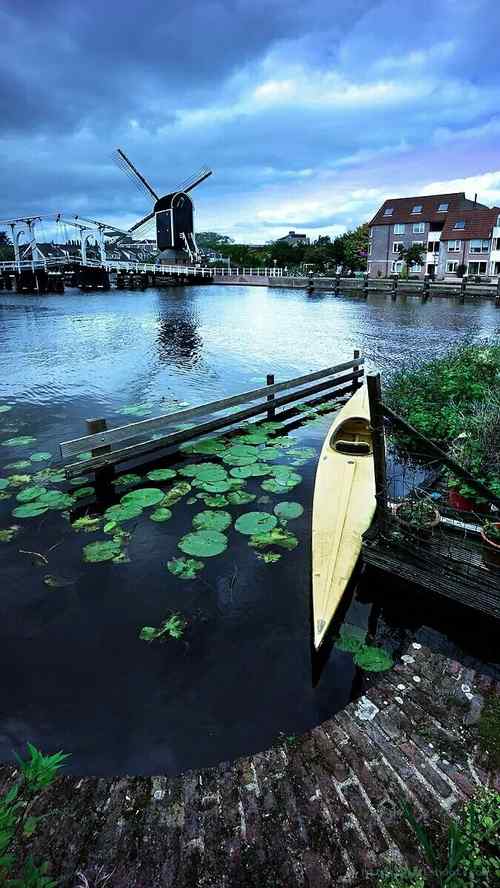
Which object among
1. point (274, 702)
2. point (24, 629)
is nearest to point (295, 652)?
point (274, 702)

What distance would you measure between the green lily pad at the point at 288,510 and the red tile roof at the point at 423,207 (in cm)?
6039

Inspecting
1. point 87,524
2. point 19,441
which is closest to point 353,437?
point 87,524

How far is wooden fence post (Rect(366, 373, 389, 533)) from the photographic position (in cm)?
413

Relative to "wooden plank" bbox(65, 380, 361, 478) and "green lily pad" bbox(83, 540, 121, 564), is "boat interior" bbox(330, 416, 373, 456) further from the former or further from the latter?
"green lily pad" bbox(83, 540, 121, 564)

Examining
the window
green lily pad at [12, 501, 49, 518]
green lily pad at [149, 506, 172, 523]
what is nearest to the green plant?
green lily pad at [149, 506, 172, 523]

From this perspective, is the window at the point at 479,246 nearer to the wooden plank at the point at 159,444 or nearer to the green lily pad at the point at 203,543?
the wooden plank at the point at 159,444

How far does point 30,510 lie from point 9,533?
1.72 feet

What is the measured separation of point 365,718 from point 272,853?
0.99 metres

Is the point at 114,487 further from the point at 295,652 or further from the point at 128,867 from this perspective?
the point at 128,867

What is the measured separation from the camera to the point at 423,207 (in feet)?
188

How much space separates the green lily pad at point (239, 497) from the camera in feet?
22.4

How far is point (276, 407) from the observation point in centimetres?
1177

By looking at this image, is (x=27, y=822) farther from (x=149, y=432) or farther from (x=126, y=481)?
(x=149, y=432)

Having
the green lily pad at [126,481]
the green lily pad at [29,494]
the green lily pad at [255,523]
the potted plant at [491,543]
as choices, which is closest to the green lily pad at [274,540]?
the green lily pad at [255,523]
